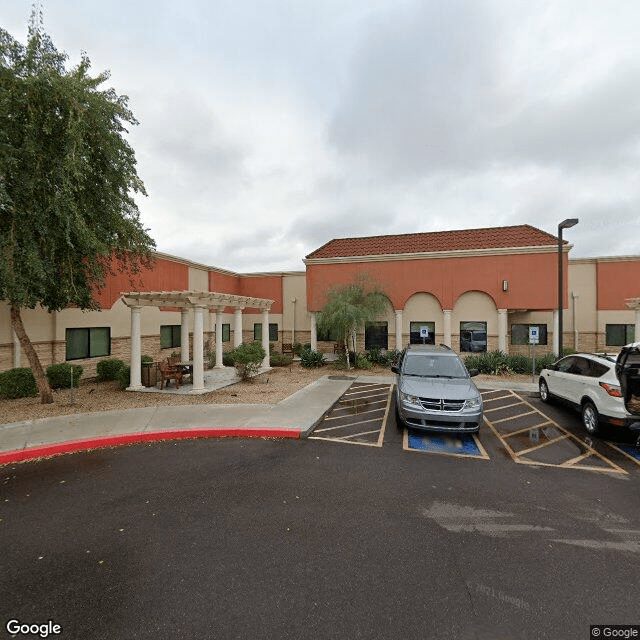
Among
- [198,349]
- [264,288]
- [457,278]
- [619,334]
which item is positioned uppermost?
[264,288]

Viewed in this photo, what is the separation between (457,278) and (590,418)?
11723 millimetres

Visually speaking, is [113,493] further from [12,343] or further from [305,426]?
[12,343]

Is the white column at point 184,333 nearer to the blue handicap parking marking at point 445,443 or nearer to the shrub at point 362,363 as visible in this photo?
the shrub at point 362,363

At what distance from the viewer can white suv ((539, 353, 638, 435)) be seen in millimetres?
6914

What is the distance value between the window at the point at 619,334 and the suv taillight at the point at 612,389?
57.7ft

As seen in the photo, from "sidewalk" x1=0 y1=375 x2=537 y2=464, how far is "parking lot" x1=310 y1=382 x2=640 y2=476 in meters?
0.89

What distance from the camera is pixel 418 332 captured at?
1919cm

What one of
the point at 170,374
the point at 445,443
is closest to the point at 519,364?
the point at 445,443

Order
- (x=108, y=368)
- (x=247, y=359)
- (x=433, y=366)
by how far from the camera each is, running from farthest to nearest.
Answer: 1. (x=108, y=368)
2. (x=247, y=359)
3. (x=433, y=366)

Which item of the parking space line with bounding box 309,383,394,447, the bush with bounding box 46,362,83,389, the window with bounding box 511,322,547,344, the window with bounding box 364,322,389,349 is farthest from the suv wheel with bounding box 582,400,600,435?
the bush with bounding box 46,362,83,389

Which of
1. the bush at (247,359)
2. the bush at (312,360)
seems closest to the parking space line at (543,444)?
the bush at (247,359)

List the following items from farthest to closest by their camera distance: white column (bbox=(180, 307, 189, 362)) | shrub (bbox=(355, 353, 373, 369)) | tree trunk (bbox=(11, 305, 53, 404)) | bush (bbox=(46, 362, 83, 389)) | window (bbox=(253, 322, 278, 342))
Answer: window (bbox=(253, 322, 278, 342)), shrub (bbox=(355, 353, 373, 369)), white column (bbox=(180, 307, 189, 362)), bush (bbox=(46, 362, 83, 389)), tree trunk (bbox=(11, 305, 53, 404))

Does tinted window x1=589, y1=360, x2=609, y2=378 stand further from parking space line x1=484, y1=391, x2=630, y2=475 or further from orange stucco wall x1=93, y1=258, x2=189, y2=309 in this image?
orange stucco wall x1=93, y1=258, x2=189, y2=309

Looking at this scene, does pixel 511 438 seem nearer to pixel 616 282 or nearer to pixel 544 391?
pixel 544 391
